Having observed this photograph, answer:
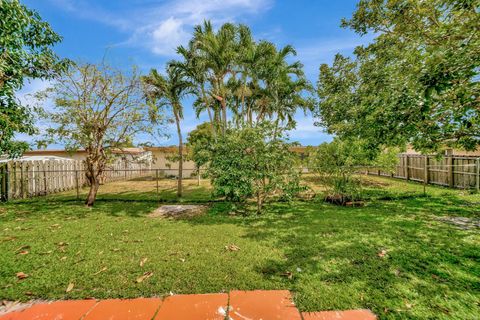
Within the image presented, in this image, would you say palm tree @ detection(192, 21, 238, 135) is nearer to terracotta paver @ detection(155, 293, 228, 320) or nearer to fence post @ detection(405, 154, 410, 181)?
terracotta paver @ detection(155, 293, 228, 320)

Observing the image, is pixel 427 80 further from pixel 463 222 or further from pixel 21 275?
pixel 21 275

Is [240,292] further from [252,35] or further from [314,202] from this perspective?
[252,35]

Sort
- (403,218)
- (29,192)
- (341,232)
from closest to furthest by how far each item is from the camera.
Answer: (341,232), (403,218), (29,192)

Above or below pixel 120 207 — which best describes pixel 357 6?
above

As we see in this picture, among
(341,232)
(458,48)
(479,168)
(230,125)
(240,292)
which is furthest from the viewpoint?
(479,168)

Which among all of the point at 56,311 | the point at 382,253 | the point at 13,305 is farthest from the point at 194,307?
the point at 382,253

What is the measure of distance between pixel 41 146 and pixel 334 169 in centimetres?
984

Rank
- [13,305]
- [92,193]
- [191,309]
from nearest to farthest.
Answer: [191,309]
[13,305]
[92,193]

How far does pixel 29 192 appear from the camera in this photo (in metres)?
10.3

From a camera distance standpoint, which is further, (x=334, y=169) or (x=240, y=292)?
(x=334, y=169)

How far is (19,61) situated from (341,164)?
877 cm

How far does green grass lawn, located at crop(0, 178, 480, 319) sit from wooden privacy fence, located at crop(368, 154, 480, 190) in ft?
14.0

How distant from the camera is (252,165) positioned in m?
6.48

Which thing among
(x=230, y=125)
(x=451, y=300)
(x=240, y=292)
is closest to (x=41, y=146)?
(x=230, y=125)
